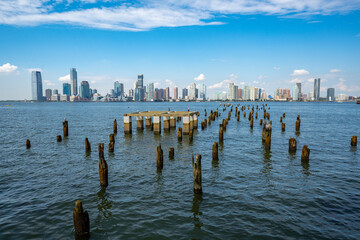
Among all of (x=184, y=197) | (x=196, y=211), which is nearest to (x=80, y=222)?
(x=196, y=211)

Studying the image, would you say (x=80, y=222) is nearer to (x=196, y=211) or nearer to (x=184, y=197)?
(x=196, y=211)

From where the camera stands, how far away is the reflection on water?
11.2 meters

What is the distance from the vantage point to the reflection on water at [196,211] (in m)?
11.2

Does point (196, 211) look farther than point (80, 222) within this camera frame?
Yes

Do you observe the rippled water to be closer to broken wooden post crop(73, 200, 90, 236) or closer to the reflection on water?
the reflection on water

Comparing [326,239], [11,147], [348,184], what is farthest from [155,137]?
[326,239]

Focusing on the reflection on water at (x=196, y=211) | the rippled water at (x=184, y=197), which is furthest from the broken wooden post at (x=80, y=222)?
the reflection on water at (x=196, y=211)

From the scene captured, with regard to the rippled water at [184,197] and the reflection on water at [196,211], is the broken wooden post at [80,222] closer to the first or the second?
the rippled water at [184,197]

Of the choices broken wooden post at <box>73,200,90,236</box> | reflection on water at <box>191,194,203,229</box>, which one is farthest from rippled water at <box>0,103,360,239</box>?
broken wooden post at <box>73,200,90,236</box>

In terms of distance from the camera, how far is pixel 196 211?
40.4ft

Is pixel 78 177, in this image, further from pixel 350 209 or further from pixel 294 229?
pixel 350 209

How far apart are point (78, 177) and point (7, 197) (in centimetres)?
437

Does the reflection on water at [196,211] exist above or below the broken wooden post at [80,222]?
below

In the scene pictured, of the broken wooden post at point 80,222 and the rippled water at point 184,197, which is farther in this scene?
the rippled water at point 184,197
